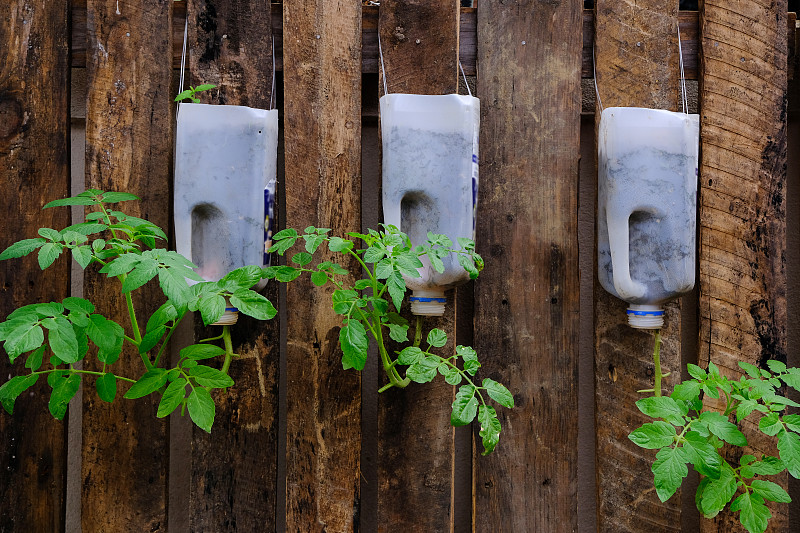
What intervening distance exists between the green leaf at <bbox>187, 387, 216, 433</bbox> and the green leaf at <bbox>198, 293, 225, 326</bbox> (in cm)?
17

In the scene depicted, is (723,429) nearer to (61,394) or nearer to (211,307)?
(211,307)

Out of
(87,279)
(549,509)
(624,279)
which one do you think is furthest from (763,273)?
(87,279)

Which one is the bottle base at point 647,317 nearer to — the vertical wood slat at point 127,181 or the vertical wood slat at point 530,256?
the vertical wood slat at point 530,256

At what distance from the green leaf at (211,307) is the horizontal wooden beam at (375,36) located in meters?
0.69

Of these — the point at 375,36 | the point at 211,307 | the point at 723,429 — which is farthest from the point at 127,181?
the point at 723,429

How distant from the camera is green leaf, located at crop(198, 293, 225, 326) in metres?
1.03

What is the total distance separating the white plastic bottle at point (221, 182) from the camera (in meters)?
1.33

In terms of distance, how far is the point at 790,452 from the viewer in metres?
1.09

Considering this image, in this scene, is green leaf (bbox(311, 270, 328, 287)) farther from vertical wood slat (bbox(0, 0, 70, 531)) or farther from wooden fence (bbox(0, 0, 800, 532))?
vertical wood slat (bbox(0, 0, 70, 531))

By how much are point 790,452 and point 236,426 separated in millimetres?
1148

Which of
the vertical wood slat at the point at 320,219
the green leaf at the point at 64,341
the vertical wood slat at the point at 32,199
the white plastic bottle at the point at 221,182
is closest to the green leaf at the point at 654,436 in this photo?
the vertical wood slat at the point at 320,219

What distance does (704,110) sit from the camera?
4.76 ft

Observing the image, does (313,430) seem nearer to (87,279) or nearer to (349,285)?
(349,285)

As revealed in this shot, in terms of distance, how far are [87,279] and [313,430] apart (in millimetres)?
649
